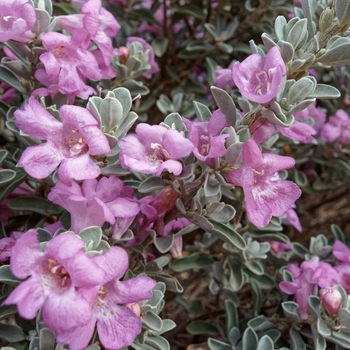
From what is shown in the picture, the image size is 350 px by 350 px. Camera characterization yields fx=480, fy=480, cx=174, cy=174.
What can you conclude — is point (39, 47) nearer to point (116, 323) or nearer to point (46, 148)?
point (46, 148)

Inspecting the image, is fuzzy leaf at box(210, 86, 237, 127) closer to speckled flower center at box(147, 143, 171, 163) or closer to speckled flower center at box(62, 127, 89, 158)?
speckled flower center at box(147, 143, 171, 163)

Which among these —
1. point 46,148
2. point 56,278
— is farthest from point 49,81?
point 56,278

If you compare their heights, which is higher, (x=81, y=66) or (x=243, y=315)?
(x=81, y=66)

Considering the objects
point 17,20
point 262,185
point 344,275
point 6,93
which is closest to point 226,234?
point 262,185

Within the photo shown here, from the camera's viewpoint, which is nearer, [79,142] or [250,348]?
[79,142]

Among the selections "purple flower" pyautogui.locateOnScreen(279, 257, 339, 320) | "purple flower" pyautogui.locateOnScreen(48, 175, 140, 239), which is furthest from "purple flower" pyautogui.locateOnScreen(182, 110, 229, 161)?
"purple flower" pyautogui.locateOnScreen(279, 257, 339, 320)

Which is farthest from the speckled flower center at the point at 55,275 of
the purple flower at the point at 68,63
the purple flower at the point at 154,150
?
the purple flower at the point at 68,63

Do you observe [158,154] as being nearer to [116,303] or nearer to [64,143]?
[64,143]
